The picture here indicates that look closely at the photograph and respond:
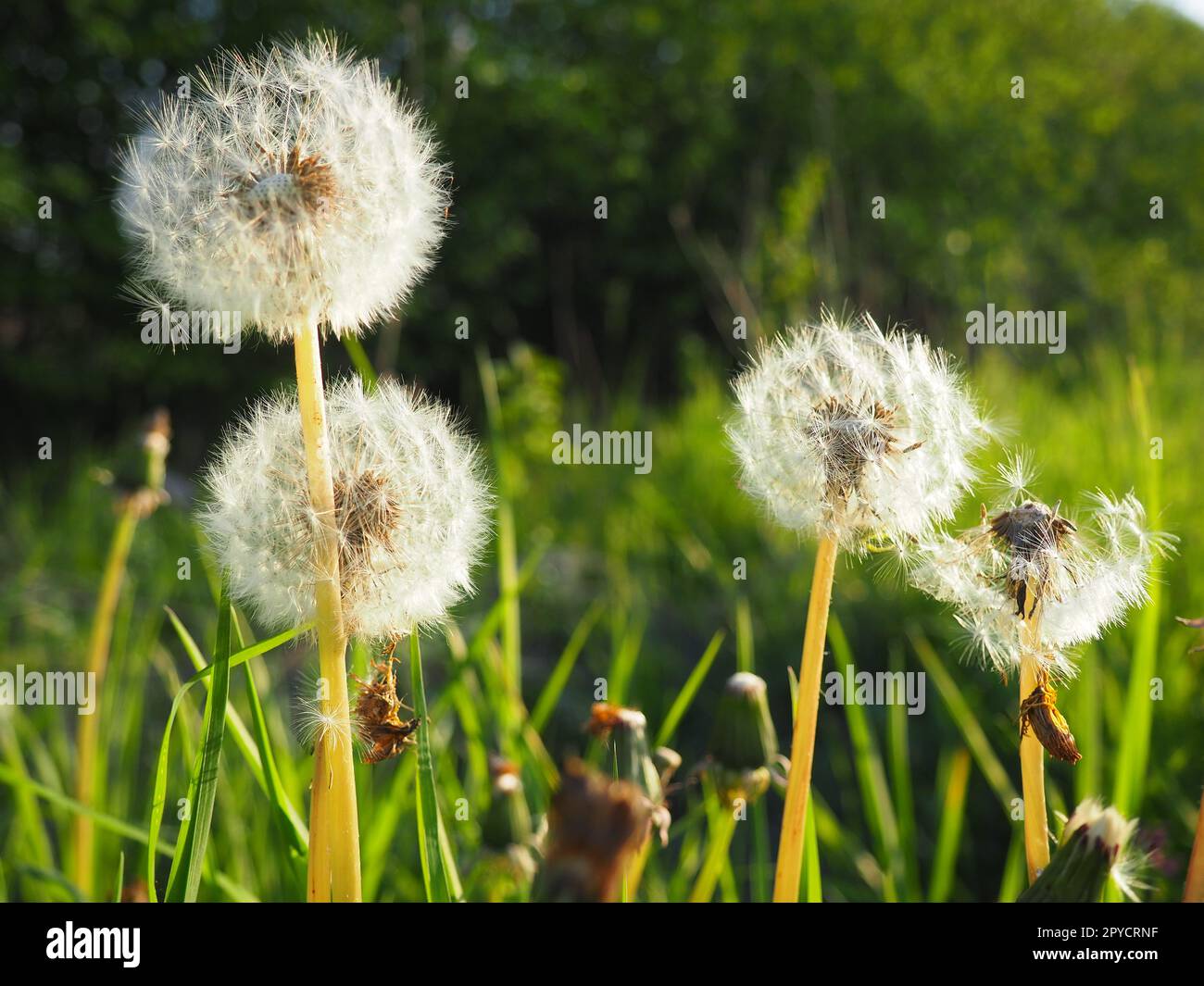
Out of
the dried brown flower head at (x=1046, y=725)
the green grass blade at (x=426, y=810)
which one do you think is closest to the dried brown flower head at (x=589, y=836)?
the green grass blade at (x=426, y=810)

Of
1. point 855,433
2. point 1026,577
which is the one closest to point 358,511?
point 855,433

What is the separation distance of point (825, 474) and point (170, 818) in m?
2.90

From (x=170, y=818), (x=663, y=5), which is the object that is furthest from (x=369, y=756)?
(x=663, y=5)

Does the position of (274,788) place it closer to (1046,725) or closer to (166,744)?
(166,744)

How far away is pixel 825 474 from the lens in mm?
764

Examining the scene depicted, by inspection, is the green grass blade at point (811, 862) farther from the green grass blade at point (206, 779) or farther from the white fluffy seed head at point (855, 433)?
the green grass blade at point (206, 779)

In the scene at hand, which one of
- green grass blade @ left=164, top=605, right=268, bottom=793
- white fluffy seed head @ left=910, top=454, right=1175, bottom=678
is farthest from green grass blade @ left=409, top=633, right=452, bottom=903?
white fluffy seed head @ left=910, top=454, right=1175, bottom=678

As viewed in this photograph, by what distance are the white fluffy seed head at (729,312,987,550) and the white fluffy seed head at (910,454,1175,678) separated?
0.12 feet

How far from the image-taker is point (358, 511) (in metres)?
0.76

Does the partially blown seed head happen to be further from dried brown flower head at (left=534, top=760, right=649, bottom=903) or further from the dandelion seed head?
dried brown flower head at (left=534, top=760, right=649, bottom=903)

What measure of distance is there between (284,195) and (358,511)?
23 cm

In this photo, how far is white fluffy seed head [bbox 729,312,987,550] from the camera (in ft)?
2.50

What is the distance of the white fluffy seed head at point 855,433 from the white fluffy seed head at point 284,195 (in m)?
0.31
